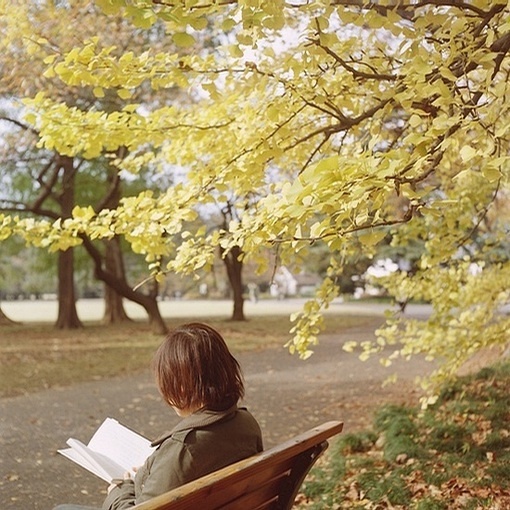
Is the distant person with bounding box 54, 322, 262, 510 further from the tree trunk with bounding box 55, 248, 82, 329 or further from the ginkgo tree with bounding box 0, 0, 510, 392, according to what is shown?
the tree trunk with bounding box 55, 248, 82, 329

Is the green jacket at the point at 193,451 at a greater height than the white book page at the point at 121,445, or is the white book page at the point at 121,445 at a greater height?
the green jacket at the point at 193,451

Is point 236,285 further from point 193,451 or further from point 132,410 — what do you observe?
point 193,451

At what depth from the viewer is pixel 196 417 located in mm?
2047

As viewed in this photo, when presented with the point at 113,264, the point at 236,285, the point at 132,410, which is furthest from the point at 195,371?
the point at 236,285

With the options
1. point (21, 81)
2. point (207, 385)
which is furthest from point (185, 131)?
point (21, 81)

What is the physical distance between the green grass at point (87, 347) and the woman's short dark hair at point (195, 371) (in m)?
8.16

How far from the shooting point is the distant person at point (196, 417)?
1981 mm

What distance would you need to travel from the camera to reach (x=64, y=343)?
14977mm

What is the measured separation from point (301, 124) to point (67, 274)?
14.4 meters

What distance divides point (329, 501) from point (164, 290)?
38154 mm

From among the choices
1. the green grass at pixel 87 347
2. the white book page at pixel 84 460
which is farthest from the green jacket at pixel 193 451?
the green grass at pixel 87 347

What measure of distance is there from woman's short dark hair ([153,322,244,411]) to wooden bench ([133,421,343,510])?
0.67 feet

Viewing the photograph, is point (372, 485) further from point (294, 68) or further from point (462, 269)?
point (294, 68)

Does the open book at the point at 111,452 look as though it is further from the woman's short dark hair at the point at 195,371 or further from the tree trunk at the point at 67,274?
the tree trunk at the point at 67,274
